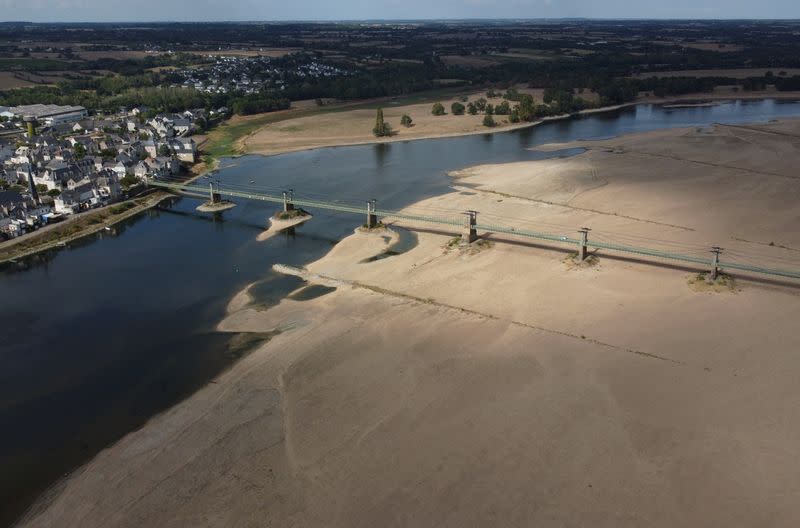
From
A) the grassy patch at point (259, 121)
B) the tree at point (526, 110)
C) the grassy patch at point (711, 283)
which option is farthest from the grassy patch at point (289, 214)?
the tree at point (526, 110)

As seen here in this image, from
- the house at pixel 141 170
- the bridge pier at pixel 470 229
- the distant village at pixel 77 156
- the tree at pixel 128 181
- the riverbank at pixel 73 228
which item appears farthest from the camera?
the house at pixel 141 170

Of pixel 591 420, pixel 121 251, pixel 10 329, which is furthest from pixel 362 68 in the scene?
pixel 591 420

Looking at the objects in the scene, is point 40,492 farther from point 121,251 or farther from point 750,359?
point 750,359

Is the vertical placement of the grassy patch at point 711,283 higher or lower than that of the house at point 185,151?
lower

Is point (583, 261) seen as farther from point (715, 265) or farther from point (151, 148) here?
point (151, 148)

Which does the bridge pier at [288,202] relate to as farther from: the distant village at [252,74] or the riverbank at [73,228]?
the distant village at [252,74]

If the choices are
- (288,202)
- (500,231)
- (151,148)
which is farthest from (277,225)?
(151,148)

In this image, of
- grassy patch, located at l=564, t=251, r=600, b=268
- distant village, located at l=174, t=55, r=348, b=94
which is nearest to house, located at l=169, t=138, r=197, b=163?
distant village, located at l=174, t=55, r=348, b=94

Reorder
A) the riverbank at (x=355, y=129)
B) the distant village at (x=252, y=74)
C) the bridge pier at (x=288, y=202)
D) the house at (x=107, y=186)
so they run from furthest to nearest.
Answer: the distant village at (x=252, y=74)
the riverbank at (x=355, y=129)
the house at (x=107, y=186)
the bridge pier at (x=288, y=202)
